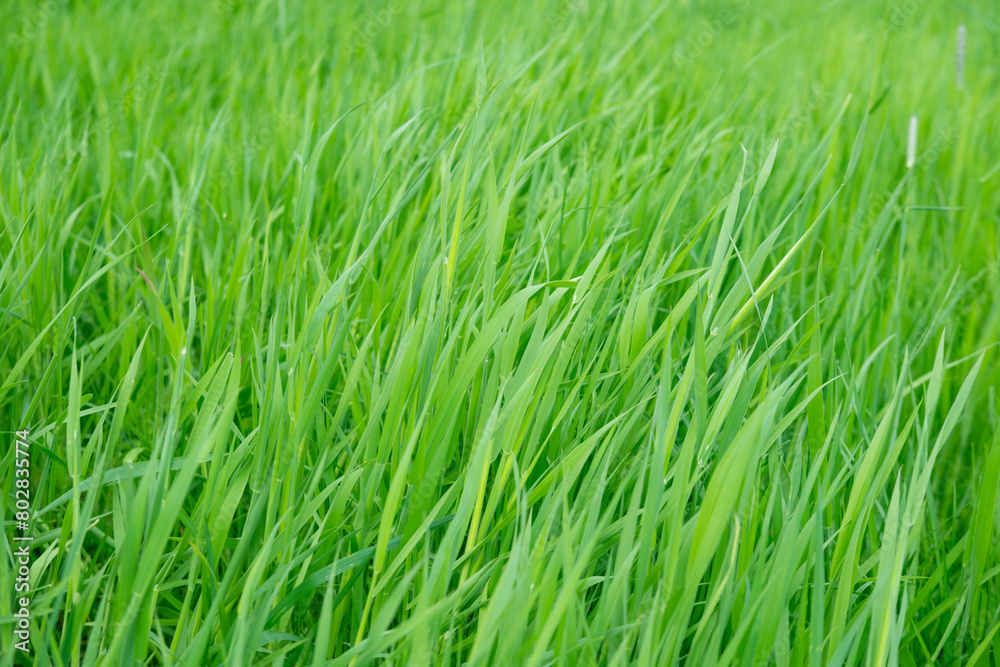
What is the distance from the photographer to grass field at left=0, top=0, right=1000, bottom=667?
0.75 metres

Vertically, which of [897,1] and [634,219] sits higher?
[897,1]

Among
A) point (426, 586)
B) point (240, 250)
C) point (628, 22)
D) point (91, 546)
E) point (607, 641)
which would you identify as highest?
point (628, 22)

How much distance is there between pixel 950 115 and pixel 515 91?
1.47m

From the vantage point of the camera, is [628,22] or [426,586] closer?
[426,586]

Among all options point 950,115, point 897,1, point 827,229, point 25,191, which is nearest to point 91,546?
point 25,191

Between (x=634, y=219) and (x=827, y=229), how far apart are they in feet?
1.96

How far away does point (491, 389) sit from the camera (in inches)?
36.2

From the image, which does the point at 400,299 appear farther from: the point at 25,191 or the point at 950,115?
the point at 950,115

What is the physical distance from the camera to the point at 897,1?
13.1 feet

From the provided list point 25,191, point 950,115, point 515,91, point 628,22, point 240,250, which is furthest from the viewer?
point 628,22

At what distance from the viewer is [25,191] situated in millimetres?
1412

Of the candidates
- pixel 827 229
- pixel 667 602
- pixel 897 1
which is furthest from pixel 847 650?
pixel 897 1

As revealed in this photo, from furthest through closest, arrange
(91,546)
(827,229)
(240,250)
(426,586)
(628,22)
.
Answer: (628,22), (827,229), (240,250), (91,546), (426,586)

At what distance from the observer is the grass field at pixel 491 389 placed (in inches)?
29.4
